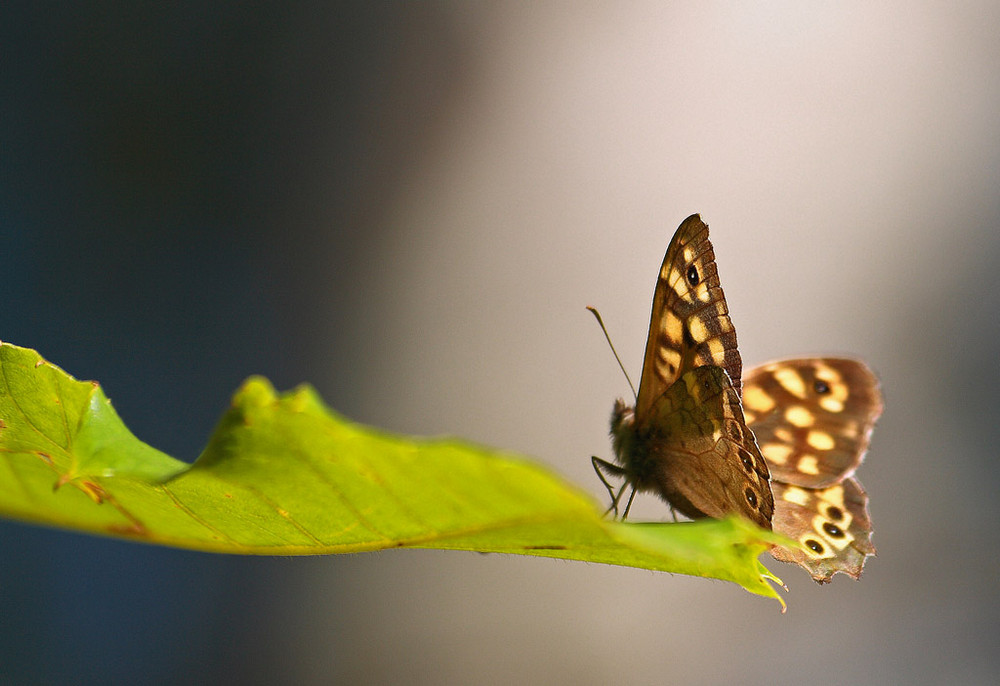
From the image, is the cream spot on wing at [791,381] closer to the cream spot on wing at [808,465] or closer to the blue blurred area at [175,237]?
the cream spot on wing at [808,465]

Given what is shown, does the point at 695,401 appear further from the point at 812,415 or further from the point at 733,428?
the point at 812,415

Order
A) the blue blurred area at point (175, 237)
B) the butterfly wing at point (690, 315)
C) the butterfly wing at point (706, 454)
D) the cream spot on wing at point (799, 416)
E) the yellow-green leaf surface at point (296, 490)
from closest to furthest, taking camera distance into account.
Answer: the yellow-green leaf surface at point (296, 490)
the butterfly wing at point (706, 454)
the butterfly wing at point (690, 315)
the cream spot on wing at point (799, 416)
the blue blurred area at point (175, 237)

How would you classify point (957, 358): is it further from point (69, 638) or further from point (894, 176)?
point (69, 638)

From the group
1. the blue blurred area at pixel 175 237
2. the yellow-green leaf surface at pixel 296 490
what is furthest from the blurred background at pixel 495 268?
the yellow-green leaf surface at pixel 296 490

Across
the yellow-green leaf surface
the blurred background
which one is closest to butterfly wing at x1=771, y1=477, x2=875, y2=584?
the yellow-green leaf surface

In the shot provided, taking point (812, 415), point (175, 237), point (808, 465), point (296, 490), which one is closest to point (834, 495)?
point (808, 465)

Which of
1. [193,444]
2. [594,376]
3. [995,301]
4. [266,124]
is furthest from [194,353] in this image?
[995,301]
